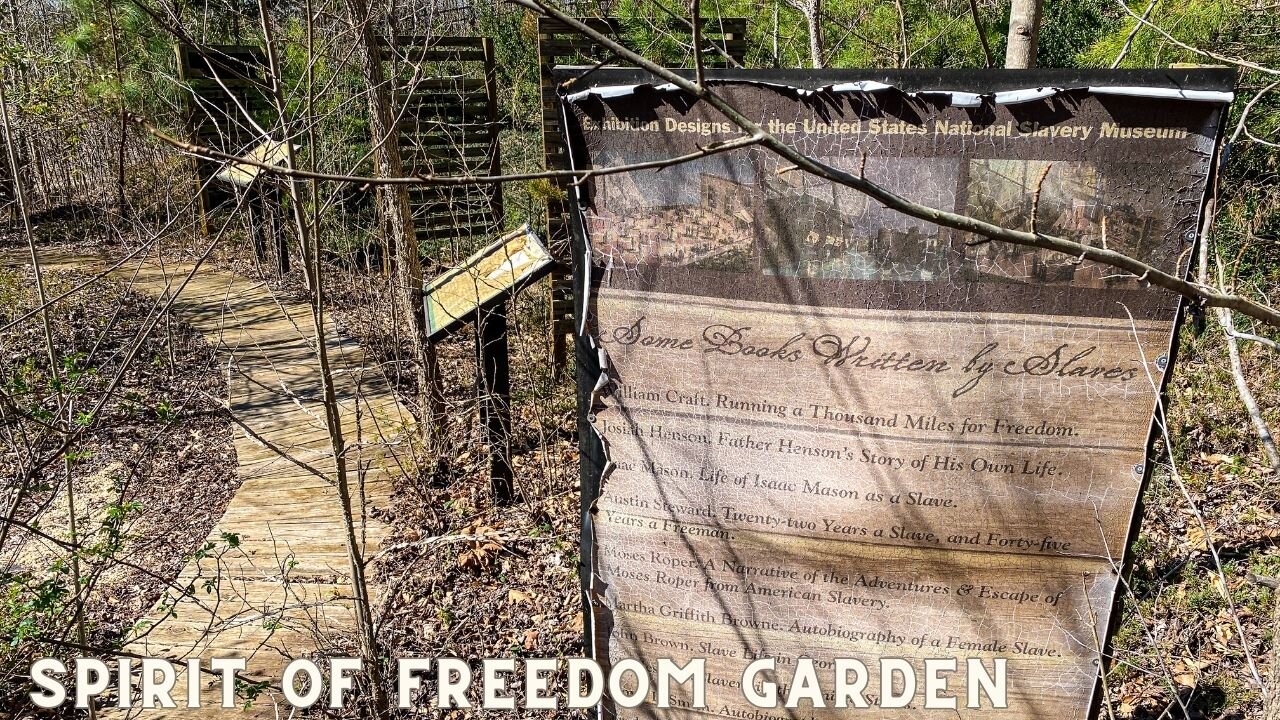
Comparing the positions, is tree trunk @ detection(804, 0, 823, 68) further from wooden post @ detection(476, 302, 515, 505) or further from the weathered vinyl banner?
the weathered vinyl banner

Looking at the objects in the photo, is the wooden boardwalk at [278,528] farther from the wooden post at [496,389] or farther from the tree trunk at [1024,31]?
the tree trunk at [1024,31]

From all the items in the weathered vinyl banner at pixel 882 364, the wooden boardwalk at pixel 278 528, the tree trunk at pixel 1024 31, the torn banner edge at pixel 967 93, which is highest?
the tree trunk at pixel 1024 31

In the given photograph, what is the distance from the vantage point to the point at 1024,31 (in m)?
3.59

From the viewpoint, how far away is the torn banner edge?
1798 mm

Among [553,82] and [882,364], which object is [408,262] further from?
[882,364]

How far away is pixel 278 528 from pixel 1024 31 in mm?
4731

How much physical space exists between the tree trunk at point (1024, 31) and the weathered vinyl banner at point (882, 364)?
1.95 m

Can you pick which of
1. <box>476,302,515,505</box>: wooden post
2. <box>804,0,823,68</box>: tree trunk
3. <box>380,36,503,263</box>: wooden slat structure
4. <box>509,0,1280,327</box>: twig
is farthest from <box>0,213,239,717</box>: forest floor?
<box>804,0,823,68</box>: tree trunk

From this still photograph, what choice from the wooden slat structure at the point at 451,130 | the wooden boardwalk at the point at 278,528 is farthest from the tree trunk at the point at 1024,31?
the wooden slat structure at the point at 451,130

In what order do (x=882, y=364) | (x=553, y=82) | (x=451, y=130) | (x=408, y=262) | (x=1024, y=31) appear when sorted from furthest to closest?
(x=451, y=130) < (x=553, y=82) < (x=408, y=262) < (x=1024, y=31) < (x=882, y=364)

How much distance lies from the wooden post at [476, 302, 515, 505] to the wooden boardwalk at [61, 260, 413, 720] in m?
0.51

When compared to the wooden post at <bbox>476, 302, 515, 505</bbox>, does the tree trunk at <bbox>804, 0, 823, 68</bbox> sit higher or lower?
higher

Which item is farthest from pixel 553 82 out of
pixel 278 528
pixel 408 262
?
pixel 278 528

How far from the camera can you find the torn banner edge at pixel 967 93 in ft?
5.90
